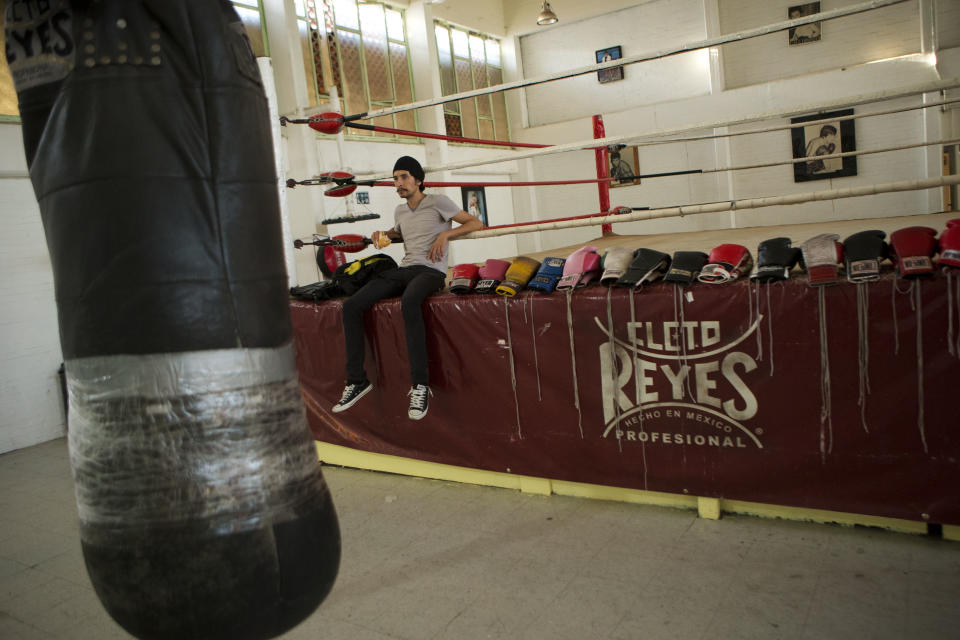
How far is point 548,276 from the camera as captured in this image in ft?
9.66

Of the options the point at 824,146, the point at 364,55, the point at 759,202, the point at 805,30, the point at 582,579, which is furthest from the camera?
the point at 805,30

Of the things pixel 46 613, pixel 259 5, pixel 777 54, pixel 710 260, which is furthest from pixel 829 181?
pixel 46 613

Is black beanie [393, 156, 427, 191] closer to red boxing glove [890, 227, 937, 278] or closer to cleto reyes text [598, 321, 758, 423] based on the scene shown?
cleto reyes text [598, 321, 758, 423]

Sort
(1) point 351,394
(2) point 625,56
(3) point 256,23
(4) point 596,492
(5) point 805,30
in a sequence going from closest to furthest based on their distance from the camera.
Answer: (4) point 596,492, (1) point 351,394, (3) point 256,23, (5) point 805,30, (2) point 625,56

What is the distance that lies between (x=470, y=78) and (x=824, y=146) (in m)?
6.63

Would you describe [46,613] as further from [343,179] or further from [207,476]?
[343,179]

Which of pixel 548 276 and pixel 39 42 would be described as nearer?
pixel 39 42

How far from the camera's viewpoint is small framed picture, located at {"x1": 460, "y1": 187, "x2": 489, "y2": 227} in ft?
41.3

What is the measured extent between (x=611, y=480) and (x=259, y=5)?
8615 mm

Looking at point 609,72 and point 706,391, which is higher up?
point 609,72

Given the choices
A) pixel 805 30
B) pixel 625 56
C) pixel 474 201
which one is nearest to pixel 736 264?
pixel 474 201

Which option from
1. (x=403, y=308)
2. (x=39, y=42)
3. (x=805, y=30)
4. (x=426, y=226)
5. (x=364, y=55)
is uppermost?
(x=364, y=55)

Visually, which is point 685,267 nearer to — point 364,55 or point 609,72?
point 364,55

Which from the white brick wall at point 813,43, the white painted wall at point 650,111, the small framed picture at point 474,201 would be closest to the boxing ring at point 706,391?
the white painted wall at point 650,111
